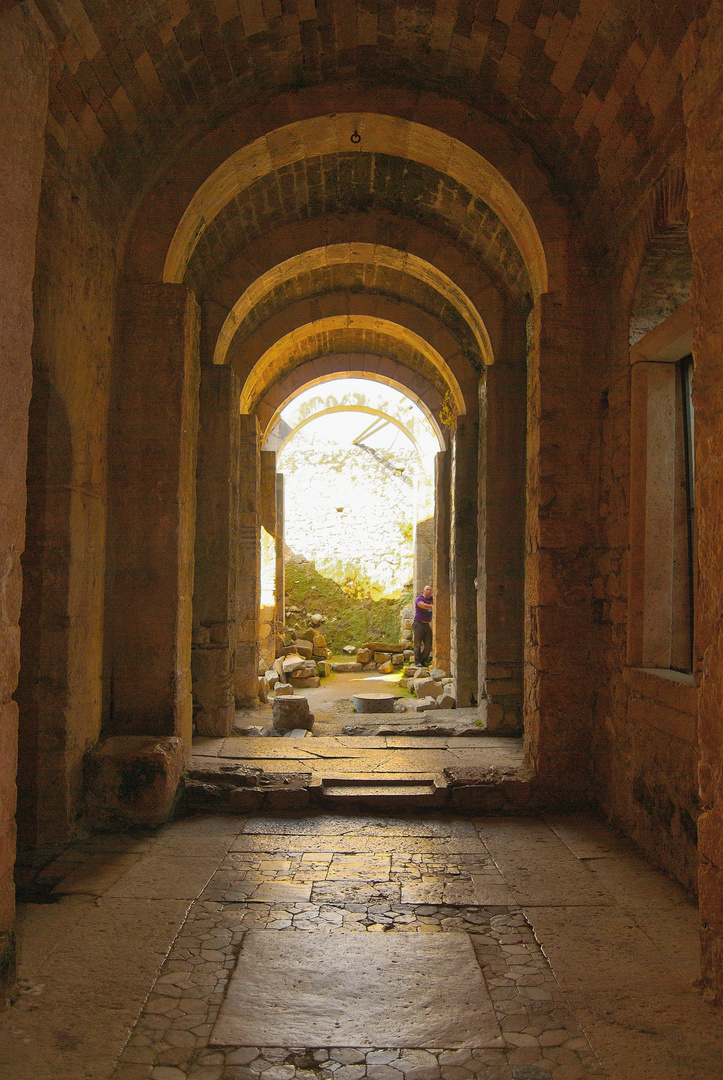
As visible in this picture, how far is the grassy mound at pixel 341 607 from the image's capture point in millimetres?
16906

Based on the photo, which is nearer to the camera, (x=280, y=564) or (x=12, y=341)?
(x=12, y=341)

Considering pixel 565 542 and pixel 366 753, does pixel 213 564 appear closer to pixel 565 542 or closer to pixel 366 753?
pixel 366 753

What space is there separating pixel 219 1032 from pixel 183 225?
4.78 meters

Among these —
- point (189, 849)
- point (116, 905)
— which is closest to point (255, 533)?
point (189, 849)

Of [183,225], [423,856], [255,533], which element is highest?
[183,225]

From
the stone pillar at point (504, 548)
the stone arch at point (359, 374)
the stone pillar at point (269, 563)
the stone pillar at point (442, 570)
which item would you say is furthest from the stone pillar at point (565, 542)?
the stone pillar at point (269, 563)

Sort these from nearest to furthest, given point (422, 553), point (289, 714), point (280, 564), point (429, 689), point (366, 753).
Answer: point (366, 753), point (289, 714), point (429, 689), point (280, 564), point (422, 553)

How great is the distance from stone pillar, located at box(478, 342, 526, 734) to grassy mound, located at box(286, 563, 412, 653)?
33.8ft

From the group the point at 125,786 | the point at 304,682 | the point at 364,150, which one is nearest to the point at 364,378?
the point at 364,150

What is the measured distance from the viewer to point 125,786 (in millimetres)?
4461

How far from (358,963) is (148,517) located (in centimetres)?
319

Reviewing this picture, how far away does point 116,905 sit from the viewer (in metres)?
3.48

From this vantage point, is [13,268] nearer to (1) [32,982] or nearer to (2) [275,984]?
(1) [32,982]

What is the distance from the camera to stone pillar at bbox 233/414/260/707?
8555 mm
